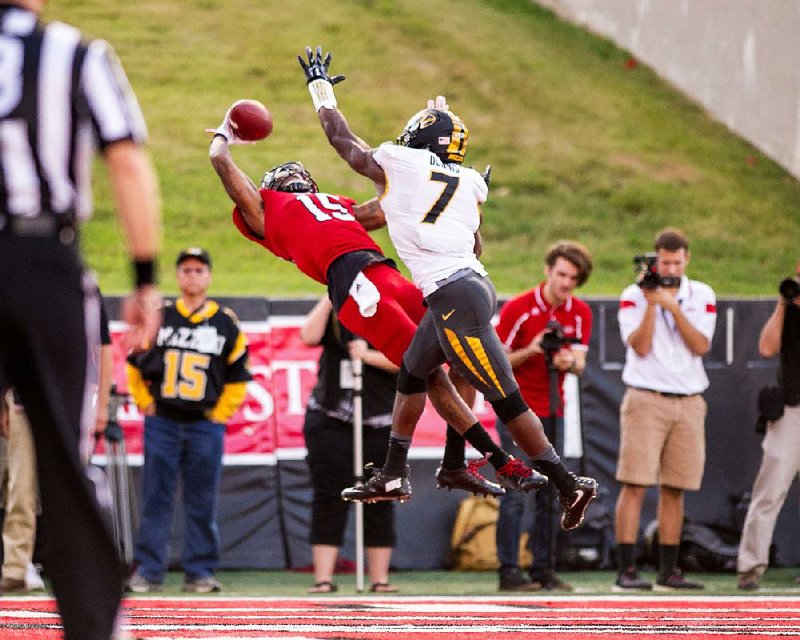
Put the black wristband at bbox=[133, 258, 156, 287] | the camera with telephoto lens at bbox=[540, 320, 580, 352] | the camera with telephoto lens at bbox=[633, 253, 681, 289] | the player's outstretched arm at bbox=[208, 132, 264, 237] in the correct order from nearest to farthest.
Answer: the black wristband at bbox=[133, 258, 156, 287], the player's outstretched arm at bbox=[208, 132, 264, 237], the camera with telephoto lens at bbox=[540, 320, 580, 352], the camera with telephoto lens at bbox=[633, 253, 681, 289]

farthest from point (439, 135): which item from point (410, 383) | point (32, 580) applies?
point (32, 580)

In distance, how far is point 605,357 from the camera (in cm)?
1055

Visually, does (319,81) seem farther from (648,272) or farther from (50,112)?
(50,112)

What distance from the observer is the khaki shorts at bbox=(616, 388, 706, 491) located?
897cm

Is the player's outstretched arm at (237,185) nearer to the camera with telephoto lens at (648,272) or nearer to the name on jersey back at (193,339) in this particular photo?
the name on jersey back at (193,339)

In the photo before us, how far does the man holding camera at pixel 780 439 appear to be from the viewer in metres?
9.10

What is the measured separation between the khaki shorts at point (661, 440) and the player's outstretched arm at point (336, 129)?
317 cm

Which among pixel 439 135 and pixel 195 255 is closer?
pixel 439 135

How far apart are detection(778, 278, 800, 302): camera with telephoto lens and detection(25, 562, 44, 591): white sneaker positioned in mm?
5024

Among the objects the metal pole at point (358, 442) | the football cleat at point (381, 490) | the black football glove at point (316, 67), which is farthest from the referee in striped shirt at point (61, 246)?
the metal pole at point (358, 442)

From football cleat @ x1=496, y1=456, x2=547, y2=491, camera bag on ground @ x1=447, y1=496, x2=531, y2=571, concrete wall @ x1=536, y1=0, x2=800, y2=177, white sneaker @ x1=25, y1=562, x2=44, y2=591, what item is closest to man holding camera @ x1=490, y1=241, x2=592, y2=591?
camera bag on ground @ x1=447, y1=496, x2=531, y2=571

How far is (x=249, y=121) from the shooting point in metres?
6.99

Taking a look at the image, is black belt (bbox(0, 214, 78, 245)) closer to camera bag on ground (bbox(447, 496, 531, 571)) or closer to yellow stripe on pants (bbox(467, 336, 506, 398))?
yellow stripe on pants (bbox(467, 336, 506, 398))

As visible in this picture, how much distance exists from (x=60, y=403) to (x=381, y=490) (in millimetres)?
3445
